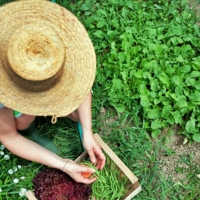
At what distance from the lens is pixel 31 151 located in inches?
94.8

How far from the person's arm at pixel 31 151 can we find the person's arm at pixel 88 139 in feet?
0.36

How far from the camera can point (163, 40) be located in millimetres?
3158

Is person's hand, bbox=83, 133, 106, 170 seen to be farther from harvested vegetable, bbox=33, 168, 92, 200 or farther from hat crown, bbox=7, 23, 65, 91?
hat crown, bbox=7, 23, 65, 91

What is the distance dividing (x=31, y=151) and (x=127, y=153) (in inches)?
30.5

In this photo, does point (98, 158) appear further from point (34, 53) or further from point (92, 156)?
point (34, 53)

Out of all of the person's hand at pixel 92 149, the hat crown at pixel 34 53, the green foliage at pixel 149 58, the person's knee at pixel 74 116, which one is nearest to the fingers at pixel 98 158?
the person's hand at pixel 92 149

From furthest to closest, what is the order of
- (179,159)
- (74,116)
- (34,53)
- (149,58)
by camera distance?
(149,58) < (179,159) < (74,116) < (34,53)

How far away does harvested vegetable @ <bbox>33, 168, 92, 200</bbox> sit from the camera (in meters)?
2.44

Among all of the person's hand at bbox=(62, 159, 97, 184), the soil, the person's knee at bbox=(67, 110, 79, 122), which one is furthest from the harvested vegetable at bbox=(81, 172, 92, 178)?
the soil

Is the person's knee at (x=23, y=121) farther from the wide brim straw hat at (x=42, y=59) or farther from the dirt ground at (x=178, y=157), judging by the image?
the dirt ground at (x=178, y=157)

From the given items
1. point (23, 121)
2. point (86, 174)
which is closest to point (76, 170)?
point (86, 174)

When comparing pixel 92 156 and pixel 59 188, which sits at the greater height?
pixel 92 156

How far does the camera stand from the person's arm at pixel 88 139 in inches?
95.5

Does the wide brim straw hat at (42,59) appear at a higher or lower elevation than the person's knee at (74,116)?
higher
